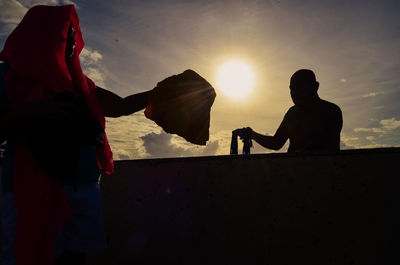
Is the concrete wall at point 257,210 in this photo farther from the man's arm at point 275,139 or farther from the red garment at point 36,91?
the man's arm at point 275,139

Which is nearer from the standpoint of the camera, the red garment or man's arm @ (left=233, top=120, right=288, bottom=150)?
the red garment

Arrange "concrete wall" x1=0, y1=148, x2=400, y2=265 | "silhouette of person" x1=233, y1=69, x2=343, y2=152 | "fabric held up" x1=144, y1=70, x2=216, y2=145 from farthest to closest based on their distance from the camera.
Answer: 1. "silhouette of person" x1=233, y1=69, x2=343, y2=152
2. "concrete wall" x1=0, y1=148, x2=400, y2=265
3. "fabric held up" x1=144, y1=70, x2=216, y2=145

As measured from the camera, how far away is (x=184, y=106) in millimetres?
1237

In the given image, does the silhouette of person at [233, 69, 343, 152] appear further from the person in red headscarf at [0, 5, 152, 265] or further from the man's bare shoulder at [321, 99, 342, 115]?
the person in red headscarf at [0, 5, 152, 265]

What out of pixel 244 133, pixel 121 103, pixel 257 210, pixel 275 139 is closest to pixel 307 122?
pixel 275 139

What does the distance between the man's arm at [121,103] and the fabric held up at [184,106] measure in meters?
0.04

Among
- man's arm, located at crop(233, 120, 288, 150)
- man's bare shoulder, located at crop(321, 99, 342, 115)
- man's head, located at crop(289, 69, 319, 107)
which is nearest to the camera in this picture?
man's bare shoulder, located at crop(321, 99, 342, 115)

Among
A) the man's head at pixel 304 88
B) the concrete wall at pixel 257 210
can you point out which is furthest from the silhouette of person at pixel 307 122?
the concrete wall at pixel 257 210

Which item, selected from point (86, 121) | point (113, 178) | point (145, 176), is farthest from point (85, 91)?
point (113, 178)

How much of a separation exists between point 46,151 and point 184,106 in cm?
59

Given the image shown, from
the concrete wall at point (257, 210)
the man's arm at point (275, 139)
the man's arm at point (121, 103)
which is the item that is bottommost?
the concrete wall at point (257, 210)

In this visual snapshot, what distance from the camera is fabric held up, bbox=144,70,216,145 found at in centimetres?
122

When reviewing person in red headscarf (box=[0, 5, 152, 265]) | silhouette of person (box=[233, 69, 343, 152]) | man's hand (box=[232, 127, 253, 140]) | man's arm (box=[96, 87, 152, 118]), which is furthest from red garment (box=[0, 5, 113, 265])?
silhouette of person (box=[233, 69, 343, 152])

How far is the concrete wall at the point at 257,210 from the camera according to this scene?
1618 millimetres
